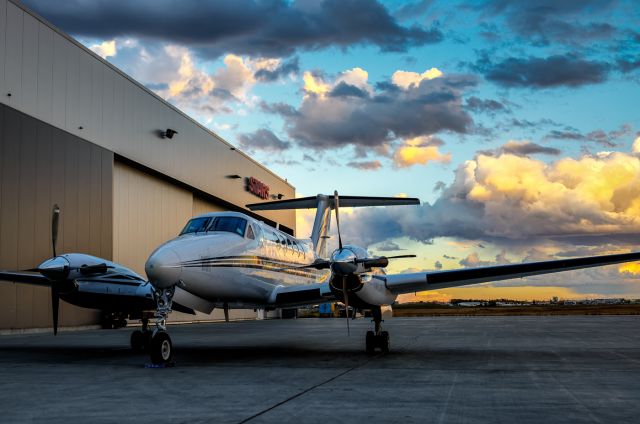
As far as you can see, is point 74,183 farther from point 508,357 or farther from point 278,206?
point 508,357

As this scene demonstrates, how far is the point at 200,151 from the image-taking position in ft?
152

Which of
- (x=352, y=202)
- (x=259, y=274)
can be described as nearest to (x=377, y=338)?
(x=259, y=274)

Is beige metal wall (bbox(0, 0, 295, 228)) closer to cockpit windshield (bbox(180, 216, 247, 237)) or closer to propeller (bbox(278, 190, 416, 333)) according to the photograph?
cockpit windshield (bbox(180, 216, 247, 237))

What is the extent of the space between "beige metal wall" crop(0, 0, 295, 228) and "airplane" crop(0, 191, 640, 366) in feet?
46.5

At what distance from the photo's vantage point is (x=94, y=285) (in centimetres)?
1590

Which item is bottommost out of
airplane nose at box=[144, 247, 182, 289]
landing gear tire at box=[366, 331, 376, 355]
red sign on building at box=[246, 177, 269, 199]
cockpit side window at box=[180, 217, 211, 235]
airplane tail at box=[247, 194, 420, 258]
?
landing gear tire at box=[366, 331, 376, 355]

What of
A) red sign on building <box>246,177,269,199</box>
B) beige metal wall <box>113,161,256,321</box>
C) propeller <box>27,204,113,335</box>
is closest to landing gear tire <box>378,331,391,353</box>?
propeller <box>27,204,113,335</box>

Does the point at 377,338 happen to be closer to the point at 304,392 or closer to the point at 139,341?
the point at 139,341

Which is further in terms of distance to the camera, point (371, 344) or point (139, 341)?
point (139, 341)

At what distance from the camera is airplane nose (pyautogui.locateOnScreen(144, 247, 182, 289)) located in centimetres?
1209

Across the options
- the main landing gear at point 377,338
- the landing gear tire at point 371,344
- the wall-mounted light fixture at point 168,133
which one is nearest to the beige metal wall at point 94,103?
the wall-mounted light fixture at point 168,133

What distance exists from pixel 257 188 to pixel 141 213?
20160 millimetres

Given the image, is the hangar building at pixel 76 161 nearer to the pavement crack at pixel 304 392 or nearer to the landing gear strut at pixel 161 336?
the landing gear strut at pixel 161 336

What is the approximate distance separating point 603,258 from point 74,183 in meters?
25.5
